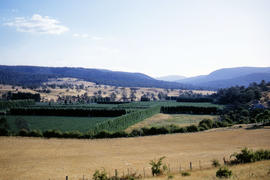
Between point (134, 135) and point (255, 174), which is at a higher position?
point (255, 174)

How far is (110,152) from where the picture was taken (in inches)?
1540

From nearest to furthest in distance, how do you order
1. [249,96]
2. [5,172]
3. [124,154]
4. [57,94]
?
→ 1. [5,172]
2. [124,154]
3. [249,96]
4. [57,94]

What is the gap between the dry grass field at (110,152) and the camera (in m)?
29.0

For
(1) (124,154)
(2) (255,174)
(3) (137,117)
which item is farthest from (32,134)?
(2) (255,174)

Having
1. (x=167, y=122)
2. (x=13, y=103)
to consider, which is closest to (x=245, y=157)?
(x=167, y=122)

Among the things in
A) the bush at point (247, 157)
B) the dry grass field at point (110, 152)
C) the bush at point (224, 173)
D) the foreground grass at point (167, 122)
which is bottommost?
the foreground grass at point (167, 122)

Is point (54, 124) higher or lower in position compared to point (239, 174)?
lower

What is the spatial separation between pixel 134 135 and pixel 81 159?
21.0 metres

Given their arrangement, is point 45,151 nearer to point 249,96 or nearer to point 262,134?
point 262,134

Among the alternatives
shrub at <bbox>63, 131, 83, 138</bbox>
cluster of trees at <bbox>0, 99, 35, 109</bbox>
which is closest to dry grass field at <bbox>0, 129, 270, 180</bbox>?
shrub at <bbox>63, 131, 83, 138</bbox>

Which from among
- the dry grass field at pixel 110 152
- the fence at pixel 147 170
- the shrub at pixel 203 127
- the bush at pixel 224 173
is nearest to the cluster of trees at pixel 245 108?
the shrub at pixel 203 127

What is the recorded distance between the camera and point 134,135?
54.2 metres

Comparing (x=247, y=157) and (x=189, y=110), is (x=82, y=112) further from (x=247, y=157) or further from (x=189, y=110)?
(x=247, y=157)

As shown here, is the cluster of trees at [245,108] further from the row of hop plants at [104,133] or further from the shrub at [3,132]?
the shrub at [3,132]
